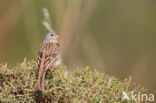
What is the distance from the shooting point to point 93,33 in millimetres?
8938

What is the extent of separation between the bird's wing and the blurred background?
1072mm

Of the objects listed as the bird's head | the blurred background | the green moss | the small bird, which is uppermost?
the blurred background

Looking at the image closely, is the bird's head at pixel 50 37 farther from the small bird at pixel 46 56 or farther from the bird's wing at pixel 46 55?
the bird's wing at pixel 46 55

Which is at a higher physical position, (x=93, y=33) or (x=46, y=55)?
(x=93, y=33)

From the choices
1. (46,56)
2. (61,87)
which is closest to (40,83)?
(61,87)

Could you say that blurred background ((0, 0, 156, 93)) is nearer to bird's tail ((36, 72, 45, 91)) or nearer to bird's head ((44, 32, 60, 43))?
bird's head ((44, 32, 60, 43))

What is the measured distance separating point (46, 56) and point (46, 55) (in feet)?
0.11

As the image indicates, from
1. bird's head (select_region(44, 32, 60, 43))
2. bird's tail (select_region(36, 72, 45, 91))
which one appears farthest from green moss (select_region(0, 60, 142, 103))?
bird's head (select_region(44, 32, 60, 43))

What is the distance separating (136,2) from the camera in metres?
9.62

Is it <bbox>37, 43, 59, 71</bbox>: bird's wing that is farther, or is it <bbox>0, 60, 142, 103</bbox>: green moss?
<bbox>37, 43, 59, 71</bbox>: bird's wing

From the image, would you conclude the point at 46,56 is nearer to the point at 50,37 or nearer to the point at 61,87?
the point at 50,37

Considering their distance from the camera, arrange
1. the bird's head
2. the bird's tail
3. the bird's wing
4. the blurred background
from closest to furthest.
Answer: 1. the bird's tail
2. the bird's wing
3. the bird's head
4. the blurred background

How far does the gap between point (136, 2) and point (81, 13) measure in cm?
174

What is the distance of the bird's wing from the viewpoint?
4.95 metres
